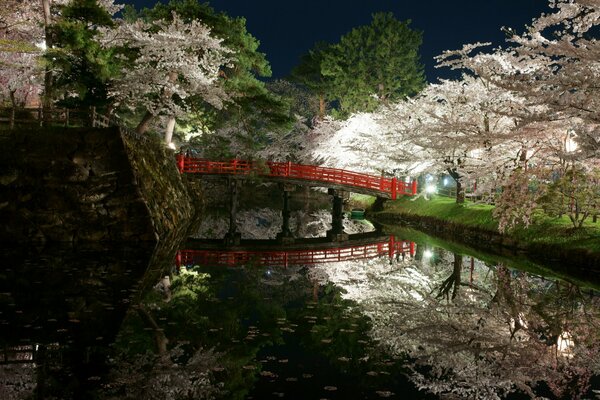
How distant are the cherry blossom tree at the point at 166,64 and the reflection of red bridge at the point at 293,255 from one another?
328 inches

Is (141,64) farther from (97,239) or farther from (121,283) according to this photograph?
(121,283)

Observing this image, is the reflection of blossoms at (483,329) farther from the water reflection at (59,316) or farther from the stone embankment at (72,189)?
the stone embankment at (72,189)

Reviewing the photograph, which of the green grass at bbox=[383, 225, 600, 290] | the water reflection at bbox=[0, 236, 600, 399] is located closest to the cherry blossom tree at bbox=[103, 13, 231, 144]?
the water reflection at bbox=[0, 236, 600, 399]

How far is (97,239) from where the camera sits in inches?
581

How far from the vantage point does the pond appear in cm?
536

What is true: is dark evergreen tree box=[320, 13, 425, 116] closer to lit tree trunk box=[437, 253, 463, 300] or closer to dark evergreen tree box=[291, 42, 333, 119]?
dark evergreen tree box=[291, 42, 333, 119]

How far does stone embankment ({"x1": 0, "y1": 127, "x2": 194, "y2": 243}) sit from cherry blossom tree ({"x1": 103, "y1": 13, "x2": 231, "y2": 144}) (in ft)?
18.6

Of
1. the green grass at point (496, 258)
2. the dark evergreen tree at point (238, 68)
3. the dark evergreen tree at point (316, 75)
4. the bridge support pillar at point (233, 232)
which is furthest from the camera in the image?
the dark evergreen tree at point (316, 75)

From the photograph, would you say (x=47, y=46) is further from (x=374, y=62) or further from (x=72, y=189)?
(x=374, y=62)

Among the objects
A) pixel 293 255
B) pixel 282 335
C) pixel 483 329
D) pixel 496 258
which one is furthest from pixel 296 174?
pixel 282 335

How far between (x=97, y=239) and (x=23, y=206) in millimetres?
2344

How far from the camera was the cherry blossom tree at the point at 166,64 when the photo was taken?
67.8ft

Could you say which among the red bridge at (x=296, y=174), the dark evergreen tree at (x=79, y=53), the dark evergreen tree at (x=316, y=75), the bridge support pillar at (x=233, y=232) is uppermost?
the dark evergreen tree at (x=316, y=75)

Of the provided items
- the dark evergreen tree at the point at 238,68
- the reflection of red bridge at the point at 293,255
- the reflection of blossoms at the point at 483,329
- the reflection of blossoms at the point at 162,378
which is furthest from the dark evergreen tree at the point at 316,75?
the reflection of blossoms at the point at 162,378
